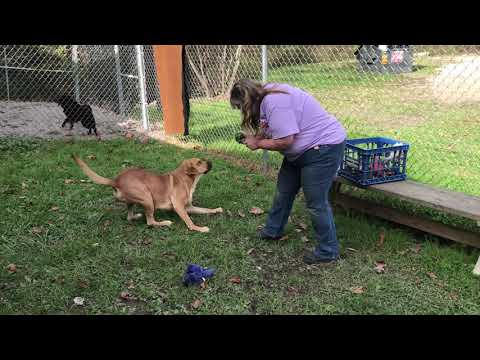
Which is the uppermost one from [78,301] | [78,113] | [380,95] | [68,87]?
[380,95]

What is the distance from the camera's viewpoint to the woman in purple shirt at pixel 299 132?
3.64 m

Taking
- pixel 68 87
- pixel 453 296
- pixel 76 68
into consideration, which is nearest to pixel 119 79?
pixel 76 68

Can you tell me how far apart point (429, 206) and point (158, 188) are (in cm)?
264

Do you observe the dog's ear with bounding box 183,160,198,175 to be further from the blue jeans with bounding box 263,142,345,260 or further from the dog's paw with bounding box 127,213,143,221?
the blue jeans with bounding box 263,142,345,260

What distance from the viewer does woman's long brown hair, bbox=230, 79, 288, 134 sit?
12.2 ft

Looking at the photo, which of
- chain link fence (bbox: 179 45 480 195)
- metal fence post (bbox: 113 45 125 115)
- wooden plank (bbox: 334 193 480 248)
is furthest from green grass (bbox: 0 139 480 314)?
metal fence post (bbox: 113 45 125 115)

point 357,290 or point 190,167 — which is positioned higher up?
point 190,167

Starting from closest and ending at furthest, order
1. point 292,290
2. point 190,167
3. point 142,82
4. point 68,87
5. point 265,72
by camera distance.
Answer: point 292,290
point 190,167
point 265,72
point 142,82
point 68,87

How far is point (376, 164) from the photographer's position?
4.58 m

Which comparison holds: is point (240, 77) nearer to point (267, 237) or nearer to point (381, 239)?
point (267, 237)

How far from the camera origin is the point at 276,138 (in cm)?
367

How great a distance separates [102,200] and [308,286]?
2910 millimetres

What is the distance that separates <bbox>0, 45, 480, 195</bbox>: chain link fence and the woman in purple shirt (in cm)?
293

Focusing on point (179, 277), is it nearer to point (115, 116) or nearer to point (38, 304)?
point (38, 304)
